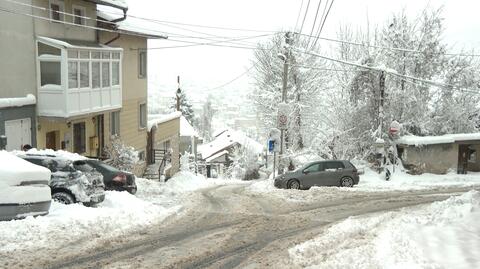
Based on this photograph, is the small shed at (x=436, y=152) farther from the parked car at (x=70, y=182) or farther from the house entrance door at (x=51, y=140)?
the parked car at (x=70, y=182)

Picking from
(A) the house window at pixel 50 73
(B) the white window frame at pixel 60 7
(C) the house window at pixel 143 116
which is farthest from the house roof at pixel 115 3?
(C) the house window at pixel 143 116

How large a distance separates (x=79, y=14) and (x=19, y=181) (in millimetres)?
15723

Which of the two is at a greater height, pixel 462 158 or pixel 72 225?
pixel 72 225

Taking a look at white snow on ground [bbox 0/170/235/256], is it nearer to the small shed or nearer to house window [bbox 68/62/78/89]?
house window [bbox 68/62/78/89]

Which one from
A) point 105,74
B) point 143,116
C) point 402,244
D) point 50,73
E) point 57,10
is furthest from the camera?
point 143,116

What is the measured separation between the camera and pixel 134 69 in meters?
31.1

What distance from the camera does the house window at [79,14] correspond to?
23781 mm

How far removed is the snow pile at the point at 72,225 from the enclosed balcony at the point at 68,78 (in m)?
8.50

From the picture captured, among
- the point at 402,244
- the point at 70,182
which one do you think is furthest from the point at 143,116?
the point at 402,244

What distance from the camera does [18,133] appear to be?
1973 centimetres

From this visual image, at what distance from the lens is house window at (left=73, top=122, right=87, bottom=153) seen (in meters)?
24.7

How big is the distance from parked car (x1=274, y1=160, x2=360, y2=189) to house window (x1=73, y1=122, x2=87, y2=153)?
941cm

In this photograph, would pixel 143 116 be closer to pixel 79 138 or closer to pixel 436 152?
pixel 79 138

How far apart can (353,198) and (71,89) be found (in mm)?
11491
